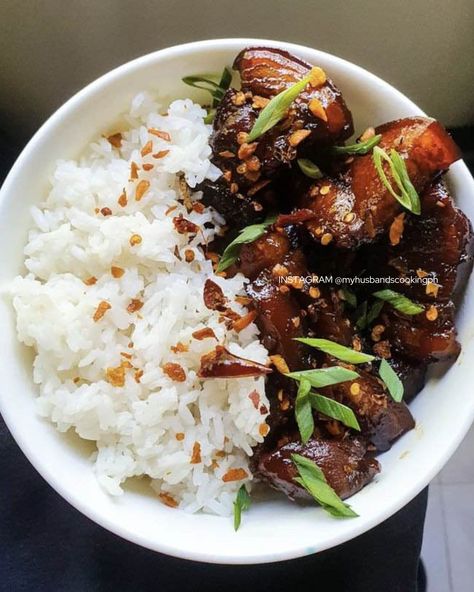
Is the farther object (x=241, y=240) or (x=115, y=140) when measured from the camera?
(x=115, y=140)

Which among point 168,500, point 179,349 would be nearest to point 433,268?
point 179,349

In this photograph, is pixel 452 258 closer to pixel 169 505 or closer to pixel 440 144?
pixel 440 144

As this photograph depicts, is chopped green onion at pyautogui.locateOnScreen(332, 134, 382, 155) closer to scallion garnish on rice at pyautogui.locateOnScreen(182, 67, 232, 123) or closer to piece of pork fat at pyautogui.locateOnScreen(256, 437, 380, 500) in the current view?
scallion garnish on rice at pyautogui.locateOnScreen(182, 67, 232, 123)

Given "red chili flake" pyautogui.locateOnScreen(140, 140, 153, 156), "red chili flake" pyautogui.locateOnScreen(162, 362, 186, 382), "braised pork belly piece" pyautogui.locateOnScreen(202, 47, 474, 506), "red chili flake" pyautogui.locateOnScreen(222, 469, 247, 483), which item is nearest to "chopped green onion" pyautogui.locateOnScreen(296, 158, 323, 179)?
"braised pork belly piece" pyautogui.locateOnScreen(202, 47, 474, 506)

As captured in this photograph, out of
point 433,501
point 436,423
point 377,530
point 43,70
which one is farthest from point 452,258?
point 43,70

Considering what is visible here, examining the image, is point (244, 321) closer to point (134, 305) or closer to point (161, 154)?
point (134, 305)

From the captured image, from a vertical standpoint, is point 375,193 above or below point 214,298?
above
